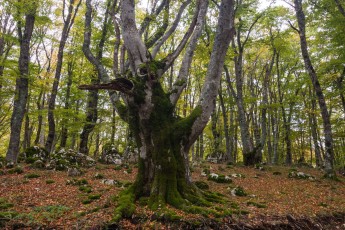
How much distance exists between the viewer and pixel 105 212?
15.6ft

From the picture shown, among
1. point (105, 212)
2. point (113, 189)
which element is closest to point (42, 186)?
point (113, 189)

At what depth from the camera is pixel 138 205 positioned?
203 inches

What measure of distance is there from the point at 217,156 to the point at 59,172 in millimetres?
11965

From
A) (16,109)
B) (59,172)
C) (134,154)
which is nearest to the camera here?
(59,172)

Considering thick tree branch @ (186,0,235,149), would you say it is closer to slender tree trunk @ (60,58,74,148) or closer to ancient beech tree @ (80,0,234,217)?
ancient beech tree @ (80,0,234,217)

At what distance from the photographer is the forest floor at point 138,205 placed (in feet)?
14.1

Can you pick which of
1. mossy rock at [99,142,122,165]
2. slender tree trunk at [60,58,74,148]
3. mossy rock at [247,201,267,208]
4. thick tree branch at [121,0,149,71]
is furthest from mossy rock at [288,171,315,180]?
slender tree trunk at [60,58,74,148]

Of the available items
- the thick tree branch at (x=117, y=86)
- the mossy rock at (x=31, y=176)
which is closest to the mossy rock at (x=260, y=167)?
the thick tree branch at (x=117, y=86)

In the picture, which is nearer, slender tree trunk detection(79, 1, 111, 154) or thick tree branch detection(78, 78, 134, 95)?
thick tree branch detection(78, 78, 134, 95)

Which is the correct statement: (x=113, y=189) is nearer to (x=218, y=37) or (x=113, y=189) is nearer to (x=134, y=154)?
(x=218, y=37)

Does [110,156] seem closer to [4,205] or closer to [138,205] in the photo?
[4,205]

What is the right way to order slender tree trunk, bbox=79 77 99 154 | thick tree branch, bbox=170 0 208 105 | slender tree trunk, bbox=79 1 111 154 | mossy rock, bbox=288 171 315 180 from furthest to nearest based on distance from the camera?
1. slender tree trunk, bbox=79 77 99 154
2. slender tree trunk, bbox=79 1 111 154
3. mossy rock, bbox=288 171 315 180
4. thick tree branch, bbox=170 0 208 105

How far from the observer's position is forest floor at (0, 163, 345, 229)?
4.30 meters

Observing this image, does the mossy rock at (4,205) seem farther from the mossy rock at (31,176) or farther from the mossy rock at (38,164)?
the mossy rock at (38,164)
